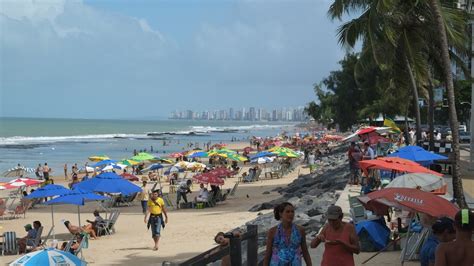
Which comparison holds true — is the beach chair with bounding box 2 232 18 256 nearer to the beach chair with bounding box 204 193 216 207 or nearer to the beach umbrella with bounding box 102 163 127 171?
the beach chair with bounding box 204 193 216 207

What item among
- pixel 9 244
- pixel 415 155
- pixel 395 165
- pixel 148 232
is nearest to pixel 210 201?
pixel 148 232

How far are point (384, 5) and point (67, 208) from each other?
1489cm

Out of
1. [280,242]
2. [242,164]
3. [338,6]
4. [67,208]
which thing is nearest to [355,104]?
[242,164]

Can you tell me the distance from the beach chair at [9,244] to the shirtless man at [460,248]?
11.3 meters

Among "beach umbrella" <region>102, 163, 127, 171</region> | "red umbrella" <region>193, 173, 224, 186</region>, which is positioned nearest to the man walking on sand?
"red umbrella" <region>193, 173, 224, 186</region>

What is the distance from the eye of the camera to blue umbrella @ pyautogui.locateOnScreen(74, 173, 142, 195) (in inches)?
592

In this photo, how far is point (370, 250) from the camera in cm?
907

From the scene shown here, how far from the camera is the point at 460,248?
4.17 meters

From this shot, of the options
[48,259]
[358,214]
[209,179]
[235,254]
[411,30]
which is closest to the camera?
[235,254]

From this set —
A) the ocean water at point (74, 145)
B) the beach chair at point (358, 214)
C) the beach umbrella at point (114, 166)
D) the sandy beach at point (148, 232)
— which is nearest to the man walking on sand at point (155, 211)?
the sandy beach at point (148, 232)

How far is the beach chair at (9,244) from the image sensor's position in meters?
13.5

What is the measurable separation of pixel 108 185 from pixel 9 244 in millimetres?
2774

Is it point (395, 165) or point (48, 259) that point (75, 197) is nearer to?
point (48, 259)

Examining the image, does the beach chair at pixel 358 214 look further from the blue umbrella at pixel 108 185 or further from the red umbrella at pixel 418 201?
the blue umbrella at pixel 108 185
